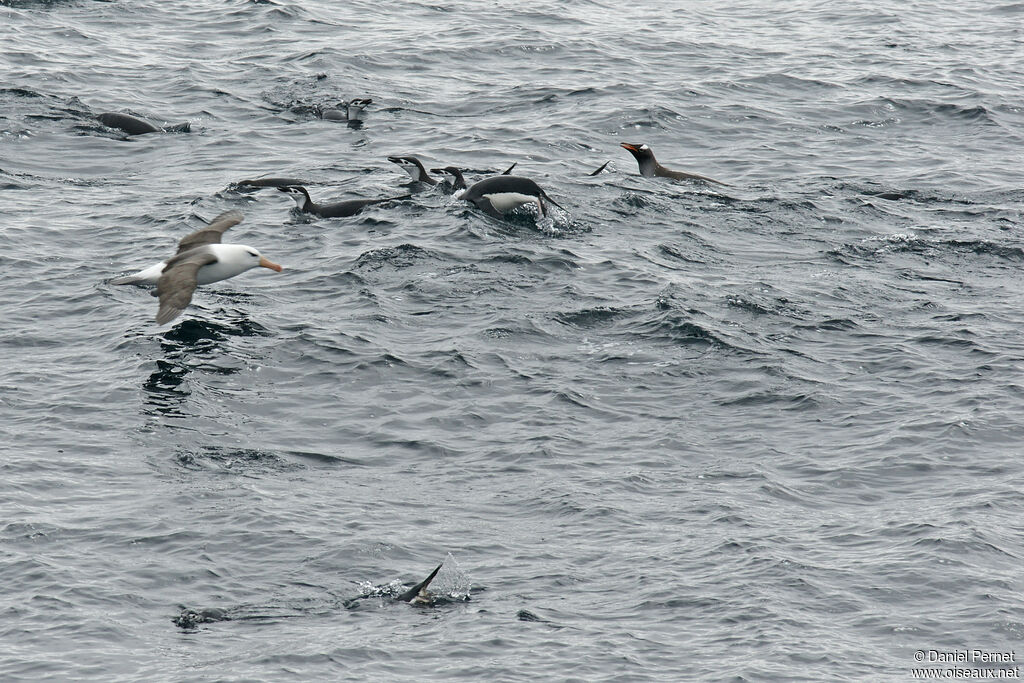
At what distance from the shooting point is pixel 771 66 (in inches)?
1243

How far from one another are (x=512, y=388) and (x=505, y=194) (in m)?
5.60

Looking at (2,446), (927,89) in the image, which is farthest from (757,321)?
(927,89)

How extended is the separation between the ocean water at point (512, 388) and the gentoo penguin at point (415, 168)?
1.53ft

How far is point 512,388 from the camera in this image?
15570mm

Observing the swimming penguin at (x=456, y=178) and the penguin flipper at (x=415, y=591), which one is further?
the swimming penguin at (x=456, y=178)

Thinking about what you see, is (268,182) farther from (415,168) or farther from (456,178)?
(456,178)

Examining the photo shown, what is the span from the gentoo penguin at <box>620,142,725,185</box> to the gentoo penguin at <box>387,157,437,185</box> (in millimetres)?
3708

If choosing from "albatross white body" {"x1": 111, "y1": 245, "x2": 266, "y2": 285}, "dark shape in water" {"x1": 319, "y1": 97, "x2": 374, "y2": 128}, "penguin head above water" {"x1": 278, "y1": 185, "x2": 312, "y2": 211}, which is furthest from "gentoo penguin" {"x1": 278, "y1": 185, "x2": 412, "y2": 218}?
"dark shape in water" {"x1": 319, "y1": 97, "x2": 374, "y2": 128}

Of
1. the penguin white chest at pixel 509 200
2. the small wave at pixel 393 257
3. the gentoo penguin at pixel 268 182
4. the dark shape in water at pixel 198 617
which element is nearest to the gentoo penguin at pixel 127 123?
the gentoo penguin at pixel 268 182

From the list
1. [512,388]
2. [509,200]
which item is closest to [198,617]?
[512,388]

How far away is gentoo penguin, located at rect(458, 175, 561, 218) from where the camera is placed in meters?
20.3

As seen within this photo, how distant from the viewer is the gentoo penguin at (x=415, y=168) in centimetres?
2195

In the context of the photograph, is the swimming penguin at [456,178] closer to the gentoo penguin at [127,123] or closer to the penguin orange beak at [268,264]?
the penguin orange beak at [268,264]

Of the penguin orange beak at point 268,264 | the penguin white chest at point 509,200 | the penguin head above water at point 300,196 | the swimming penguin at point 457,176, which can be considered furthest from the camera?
the swimming penguin at point 457,176
